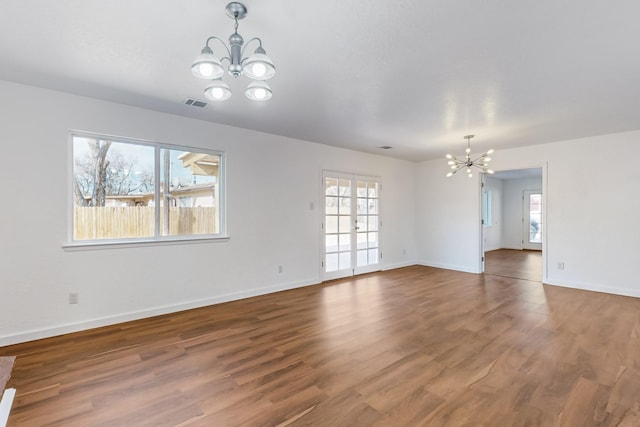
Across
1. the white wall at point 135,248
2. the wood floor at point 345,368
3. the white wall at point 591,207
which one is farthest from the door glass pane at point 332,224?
the white wall at point 591,207

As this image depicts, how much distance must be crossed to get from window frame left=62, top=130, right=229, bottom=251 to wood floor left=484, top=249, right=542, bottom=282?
5.64 meters

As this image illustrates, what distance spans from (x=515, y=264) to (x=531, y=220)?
12.0 feet

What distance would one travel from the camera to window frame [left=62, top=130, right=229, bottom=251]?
3330mm

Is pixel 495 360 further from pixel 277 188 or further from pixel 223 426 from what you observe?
pixel 277 188

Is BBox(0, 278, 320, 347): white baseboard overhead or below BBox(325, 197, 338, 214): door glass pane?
below

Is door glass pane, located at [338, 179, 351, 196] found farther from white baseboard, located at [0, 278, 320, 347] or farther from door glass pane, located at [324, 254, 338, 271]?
white baseboard, located at [0, 278, 320, 347]

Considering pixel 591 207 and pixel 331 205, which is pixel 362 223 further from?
pixel 591 207

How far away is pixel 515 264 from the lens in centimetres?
758

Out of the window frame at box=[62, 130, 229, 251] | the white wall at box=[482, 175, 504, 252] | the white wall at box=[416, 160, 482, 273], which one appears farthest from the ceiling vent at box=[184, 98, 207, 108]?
the white wall at box=[482, 175, 504, 252]

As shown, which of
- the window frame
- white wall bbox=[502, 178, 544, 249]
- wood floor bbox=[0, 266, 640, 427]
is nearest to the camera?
wood floor bbox=[0, 266, 640, 427]

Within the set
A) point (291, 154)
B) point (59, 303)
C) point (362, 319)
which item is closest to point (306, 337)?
point (362, 319)

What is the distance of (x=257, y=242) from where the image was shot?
4766 millimetres

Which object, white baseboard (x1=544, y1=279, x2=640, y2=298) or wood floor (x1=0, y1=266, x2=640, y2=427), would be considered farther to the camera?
white baseboard (x1=544, y1=279, x2=640, y2=298)

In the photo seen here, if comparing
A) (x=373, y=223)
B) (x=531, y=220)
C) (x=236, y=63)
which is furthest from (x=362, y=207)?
(x=531, y=220)
